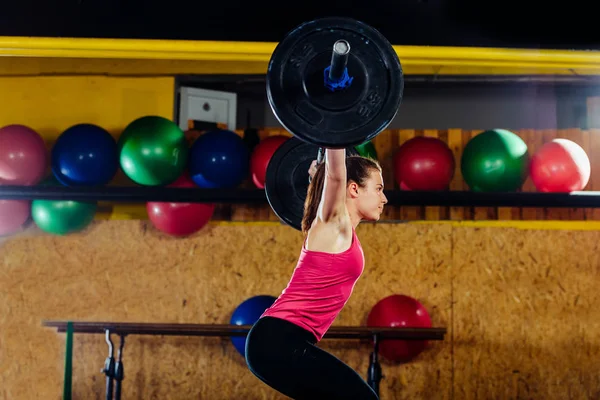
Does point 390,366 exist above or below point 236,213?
below

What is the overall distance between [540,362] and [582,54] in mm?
1961

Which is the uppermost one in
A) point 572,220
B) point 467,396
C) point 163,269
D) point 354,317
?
point 572,220

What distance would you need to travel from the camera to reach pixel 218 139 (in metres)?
4.16

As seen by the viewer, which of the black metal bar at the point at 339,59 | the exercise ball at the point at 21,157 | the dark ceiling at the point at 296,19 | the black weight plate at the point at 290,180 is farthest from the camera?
the exercise ball at the point at 21,157

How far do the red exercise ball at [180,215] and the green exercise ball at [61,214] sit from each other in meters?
0.40

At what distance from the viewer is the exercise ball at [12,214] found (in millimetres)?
4152

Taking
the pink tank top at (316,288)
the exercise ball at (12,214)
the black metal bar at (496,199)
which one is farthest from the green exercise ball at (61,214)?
the pink tank top at (316,288)

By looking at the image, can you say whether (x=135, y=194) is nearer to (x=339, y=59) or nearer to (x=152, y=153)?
(x=152, y=153)

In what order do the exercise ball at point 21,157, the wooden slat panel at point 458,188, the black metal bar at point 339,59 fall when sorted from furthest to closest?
the wooden slat panel at point 458,188 → the exercise ball at point 21,157 → the black metal bar at point 339,59

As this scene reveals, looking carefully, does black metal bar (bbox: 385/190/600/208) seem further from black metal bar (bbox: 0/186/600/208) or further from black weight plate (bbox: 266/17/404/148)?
black weight plate (bbox: 266/17/404/148)

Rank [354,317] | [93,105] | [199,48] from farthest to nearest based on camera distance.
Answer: [93,105]
[354,317]
[199,48]

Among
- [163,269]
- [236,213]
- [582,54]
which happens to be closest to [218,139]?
[236,213]

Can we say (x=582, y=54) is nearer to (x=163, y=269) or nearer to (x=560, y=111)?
(x=560, y=111)

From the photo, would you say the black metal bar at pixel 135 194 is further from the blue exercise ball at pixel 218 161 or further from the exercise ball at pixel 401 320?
the exercise ball at pixel 401 320
